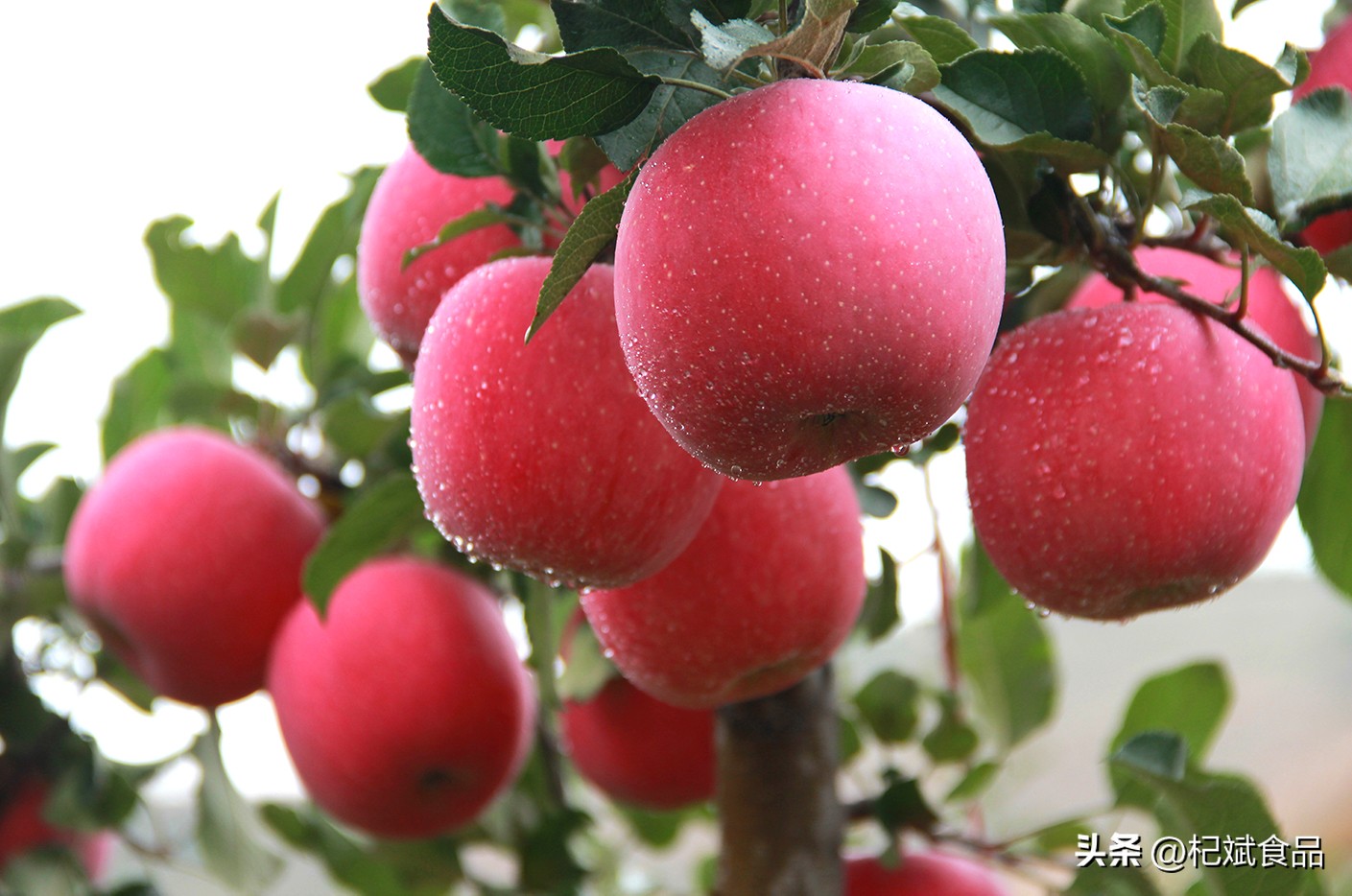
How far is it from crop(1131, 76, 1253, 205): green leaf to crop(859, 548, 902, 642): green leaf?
0.39m

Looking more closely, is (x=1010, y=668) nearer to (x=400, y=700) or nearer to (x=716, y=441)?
(x=400, y=700)

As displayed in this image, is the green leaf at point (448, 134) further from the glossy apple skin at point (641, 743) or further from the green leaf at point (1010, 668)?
the green leaf at point (1010, 668)

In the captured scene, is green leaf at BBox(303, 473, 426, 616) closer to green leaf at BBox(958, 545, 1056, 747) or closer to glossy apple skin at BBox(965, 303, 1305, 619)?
glossy apple skin at BBox(965, 303, 1305, 619)

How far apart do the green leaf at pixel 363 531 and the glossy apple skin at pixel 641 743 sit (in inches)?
9.5

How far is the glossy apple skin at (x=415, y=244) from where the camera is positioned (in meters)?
0.63

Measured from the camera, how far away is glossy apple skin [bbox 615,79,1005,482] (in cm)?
36

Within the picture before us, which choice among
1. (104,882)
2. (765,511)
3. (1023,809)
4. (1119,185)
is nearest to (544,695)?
(765,511)

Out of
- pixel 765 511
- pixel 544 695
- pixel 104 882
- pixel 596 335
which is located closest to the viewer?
pixel 596 335

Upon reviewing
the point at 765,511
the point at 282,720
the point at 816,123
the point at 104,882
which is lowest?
the point at 104,882

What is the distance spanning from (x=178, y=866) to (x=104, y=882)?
23 cm

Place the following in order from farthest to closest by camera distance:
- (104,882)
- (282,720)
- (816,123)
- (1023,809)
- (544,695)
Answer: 1. (1023,809)
2. (104,882)
3. (282,720)
4. (544,695)
5. (816,123)

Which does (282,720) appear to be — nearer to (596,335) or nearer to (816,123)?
(596,335)

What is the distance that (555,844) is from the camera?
0.97 m

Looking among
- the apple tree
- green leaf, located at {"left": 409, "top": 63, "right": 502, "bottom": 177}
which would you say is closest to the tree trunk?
the apple tree
